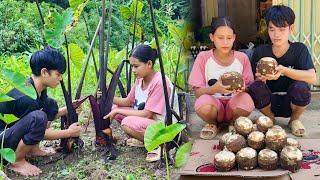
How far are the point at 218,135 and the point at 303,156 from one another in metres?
0.62

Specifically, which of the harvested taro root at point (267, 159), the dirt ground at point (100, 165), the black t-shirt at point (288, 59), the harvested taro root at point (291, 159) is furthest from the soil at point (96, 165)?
the black t-shirt at point (288, 59)

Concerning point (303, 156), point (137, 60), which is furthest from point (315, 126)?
point (137, 60)

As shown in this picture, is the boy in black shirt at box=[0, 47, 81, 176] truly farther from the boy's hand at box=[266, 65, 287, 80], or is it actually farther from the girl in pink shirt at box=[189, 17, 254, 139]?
the boy's hand at box=[266, 65, 287, 80]

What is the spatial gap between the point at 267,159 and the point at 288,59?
35.4 inches

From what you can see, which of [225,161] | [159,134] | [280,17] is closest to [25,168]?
[159,134]

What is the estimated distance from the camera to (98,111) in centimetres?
292

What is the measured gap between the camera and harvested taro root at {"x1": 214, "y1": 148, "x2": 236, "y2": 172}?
8.60 feet

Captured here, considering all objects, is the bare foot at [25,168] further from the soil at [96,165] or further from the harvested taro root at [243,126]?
the harvested taro root at [243,126]

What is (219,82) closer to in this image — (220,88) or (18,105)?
(220,88)

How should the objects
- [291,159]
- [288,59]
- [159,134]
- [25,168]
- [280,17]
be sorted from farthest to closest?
[288,59] → [280,17] → [25,168] → [291,159] → [159,134]

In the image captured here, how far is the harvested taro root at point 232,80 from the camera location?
9.91 feet

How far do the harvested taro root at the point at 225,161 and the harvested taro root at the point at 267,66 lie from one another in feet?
2.04

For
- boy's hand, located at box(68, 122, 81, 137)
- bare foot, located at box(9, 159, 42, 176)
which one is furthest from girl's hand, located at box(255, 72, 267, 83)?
bare foot, located at box(9, 159, 42, 176)

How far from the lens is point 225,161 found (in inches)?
103
